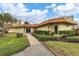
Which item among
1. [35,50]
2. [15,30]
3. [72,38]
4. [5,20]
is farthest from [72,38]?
[5,20]

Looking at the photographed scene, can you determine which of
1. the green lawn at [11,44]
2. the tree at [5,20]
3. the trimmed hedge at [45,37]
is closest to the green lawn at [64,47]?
the trimmed hedge at [45,37]

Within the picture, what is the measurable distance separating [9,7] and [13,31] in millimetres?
347

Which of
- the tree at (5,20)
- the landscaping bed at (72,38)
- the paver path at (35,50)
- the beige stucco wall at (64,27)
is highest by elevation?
the tree at (5,20)

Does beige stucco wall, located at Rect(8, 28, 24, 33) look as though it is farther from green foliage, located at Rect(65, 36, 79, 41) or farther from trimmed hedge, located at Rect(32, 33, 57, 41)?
green foliage, located at Rect(65, 36, 79, 41)

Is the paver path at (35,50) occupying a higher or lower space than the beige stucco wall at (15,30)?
lower

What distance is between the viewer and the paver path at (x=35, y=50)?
393cm

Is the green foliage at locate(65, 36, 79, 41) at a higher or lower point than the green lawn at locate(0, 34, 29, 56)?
higher

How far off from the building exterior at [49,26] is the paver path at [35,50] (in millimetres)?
145

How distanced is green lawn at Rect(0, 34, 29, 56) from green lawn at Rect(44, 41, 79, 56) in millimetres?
331

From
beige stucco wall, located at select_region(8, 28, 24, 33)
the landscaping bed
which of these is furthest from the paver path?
the landscaping bed

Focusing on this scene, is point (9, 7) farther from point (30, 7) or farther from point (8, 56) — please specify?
point (8, 56)

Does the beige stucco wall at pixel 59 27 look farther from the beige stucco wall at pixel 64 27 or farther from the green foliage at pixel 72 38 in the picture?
the green foliage at pixel 72 38

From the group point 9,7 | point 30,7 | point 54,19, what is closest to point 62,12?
point 54,19

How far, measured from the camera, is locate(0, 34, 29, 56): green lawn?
12.9 ft
